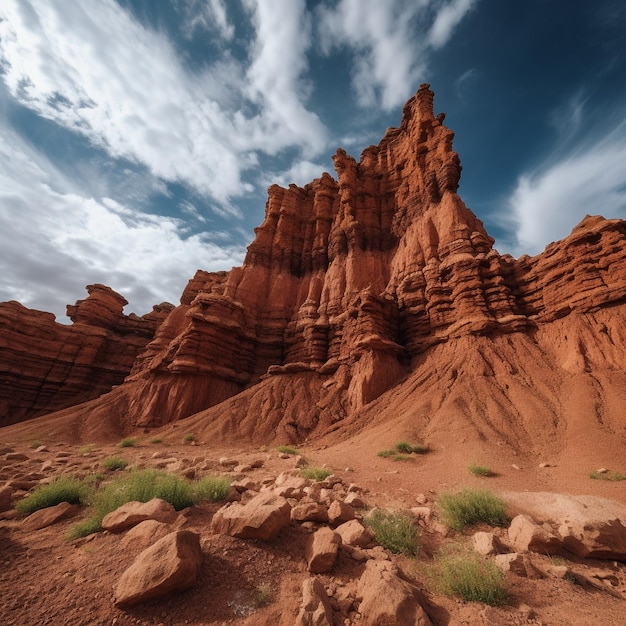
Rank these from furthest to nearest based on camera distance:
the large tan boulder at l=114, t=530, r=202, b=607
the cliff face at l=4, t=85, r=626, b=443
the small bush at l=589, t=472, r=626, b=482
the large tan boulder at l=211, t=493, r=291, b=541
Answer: the cliff face at l=4, t=85, r=626, b=443
the small bush at l=589, t=472, r=626, b=482
the large tan boulder at l=211, t=493, r=291, b=541
the large tan boulder at l=114, t=530, r=202, b=607

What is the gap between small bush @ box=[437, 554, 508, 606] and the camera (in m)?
3.10

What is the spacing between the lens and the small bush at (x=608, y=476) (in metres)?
8.87

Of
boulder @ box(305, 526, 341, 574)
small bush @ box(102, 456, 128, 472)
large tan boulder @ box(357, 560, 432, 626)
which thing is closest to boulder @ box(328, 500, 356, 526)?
boulder @ box(305, 526, 341, 574)

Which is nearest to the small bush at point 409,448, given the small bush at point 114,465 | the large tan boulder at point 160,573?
the small bush at point 114,465

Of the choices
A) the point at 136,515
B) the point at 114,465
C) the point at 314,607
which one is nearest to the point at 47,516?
the point at 136,515

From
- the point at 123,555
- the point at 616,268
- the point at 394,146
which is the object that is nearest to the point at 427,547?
the point at 123,555

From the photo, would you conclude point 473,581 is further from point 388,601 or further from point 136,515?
point 136,515

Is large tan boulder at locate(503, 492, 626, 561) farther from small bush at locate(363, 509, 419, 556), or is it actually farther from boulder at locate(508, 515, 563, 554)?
small bush at locate(363, 509, 419, 556)

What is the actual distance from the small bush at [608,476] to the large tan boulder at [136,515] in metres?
12.5

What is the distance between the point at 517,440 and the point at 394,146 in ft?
146

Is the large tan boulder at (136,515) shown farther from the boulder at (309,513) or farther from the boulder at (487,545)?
the boulder at (487,545)

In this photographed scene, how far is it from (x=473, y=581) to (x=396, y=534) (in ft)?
4.30

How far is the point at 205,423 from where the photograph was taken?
22484 mm

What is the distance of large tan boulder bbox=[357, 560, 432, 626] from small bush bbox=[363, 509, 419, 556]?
1.01m
